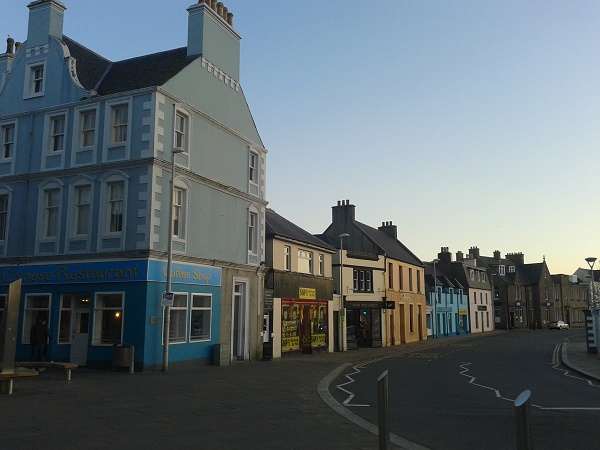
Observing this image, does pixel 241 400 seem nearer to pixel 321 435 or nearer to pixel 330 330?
pixel 321 435

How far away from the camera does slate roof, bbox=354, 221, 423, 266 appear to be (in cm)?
4503

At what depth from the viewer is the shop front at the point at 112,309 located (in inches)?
792

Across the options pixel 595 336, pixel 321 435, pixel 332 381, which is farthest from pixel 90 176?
pixel 595 336

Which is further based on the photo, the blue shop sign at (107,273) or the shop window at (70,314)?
the shop window at (70,314)

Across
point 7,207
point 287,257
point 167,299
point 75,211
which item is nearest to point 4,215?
point 7,207

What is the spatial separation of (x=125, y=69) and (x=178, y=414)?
18872 millimetres

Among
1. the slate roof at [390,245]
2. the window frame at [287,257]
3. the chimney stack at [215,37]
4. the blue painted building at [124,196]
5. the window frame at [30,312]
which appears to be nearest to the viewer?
the blue painted building at [124,196]

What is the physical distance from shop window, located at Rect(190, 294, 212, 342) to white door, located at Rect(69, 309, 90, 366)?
4021mm

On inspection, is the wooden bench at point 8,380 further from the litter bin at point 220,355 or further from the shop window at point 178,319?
the litter bin at point 220,355

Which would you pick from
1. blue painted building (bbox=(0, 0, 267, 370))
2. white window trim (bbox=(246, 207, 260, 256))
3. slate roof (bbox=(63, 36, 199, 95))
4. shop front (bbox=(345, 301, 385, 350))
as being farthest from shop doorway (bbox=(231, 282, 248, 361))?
shop front (bbox=(345, 301, 385, 350))

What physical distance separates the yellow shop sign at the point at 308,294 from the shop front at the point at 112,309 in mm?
9069

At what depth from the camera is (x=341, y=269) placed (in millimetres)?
36344

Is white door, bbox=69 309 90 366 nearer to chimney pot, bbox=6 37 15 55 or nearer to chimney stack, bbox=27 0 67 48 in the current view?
chimney stack, bbox=27 0 67 48

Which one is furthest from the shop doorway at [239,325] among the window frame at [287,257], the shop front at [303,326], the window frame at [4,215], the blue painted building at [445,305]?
the blue painted building at [445,305]
